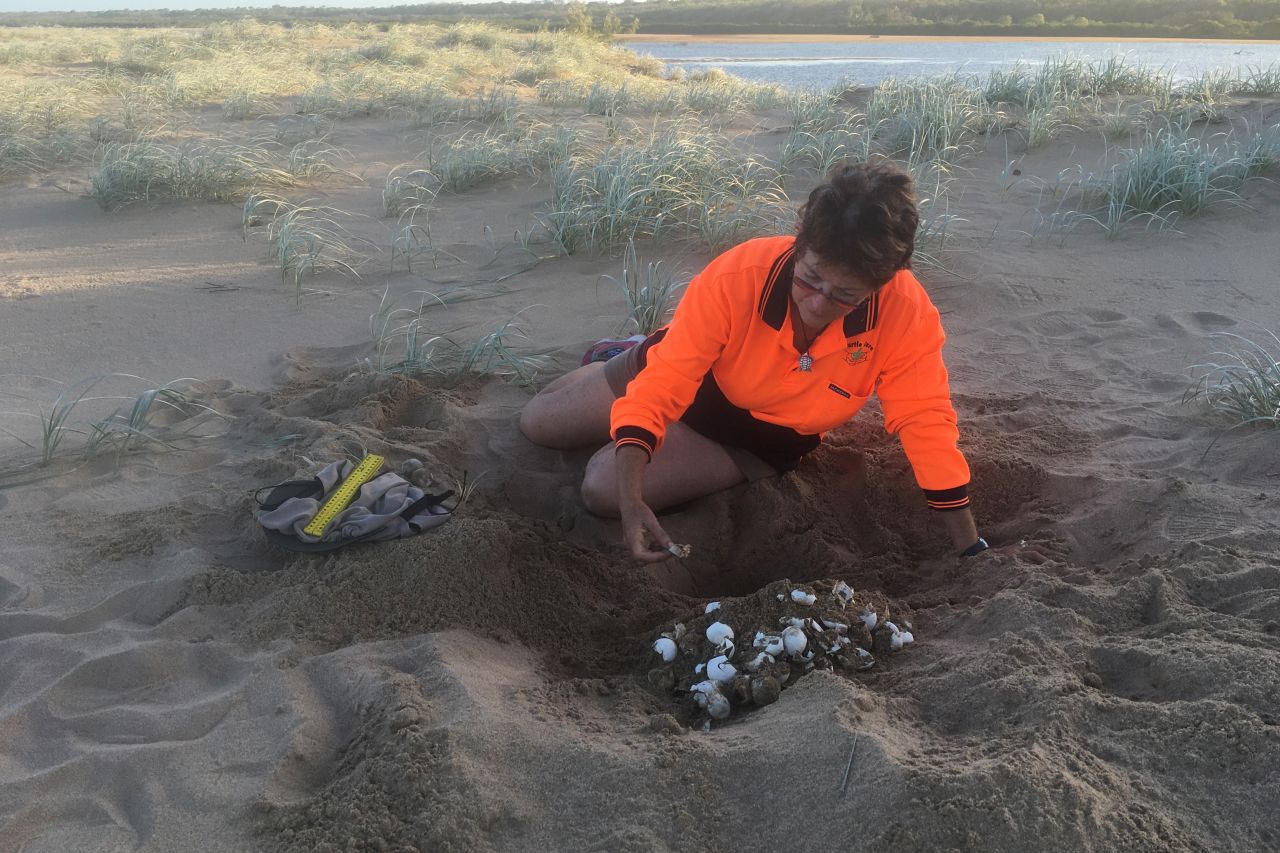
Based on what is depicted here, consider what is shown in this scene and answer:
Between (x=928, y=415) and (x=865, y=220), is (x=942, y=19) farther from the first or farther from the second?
(x=865, y=220)

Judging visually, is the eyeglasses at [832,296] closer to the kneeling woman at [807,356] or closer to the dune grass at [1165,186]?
the kneeling woman at [807,356]

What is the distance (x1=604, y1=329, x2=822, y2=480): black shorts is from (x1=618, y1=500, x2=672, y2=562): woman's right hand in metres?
0.60

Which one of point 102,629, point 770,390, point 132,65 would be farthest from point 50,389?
point 132,65

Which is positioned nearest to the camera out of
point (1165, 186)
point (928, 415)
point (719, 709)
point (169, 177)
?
point (719, 709)

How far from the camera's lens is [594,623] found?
8.60 ft

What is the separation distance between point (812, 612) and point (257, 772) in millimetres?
1283

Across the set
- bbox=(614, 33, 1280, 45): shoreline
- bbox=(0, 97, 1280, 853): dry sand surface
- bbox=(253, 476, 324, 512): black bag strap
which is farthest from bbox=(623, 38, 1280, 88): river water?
bbox=(253, 476, 324, 512): black bag strap

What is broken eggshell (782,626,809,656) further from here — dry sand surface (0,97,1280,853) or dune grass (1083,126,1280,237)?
dune grass (1083,126,1280,237)

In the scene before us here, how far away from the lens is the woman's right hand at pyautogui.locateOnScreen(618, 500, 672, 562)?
2596 millimetres

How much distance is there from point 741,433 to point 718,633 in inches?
38.2

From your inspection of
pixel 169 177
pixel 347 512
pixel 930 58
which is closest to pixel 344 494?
pixel 347 512

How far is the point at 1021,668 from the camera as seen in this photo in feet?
6.79

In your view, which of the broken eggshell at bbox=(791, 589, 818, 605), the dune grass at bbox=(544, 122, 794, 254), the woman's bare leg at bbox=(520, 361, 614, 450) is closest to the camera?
the broken eggshell at bbox=(791, 589, 818, 605)

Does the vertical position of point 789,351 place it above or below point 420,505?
above
